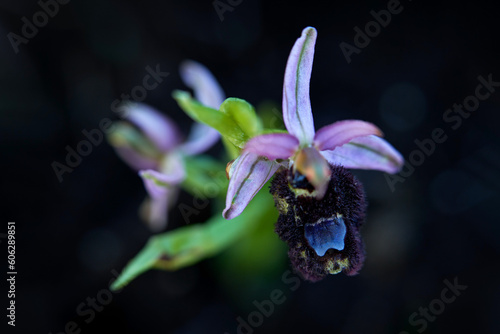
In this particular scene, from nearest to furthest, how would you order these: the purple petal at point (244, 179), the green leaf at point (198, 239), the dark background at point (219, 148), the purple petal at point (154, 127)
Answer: the purple petal at point (244, 179), the green leaf at point (198, 239), the purple petal at point (154, 127), the dark background at point (219, 148)

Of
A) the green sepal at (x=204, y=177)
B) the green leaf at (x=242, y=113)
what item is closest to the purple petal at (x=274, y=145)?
the green leaf at (x=242, y=113)

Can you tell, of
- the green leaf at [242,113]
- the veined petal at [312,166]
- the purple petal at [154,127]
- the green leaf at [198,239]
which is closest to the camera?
the veined petal at [312,166]

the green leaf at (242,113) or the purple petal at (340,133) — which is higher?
the green leaf at (242,113)

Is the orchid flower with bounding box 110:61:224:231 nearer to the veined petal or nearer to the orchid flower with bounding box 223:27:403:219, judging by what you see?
the orchid flower with bounding box 223:27:403:219

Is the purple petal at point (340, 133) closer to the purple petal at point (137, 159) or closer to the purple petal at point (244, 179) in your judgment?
the purple petal at point (244, 179)

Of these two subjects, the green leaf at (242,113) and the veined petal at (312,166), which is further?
the green leaf at (242,113)

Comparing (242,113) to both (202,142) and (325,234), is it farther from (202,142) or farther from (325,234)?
(202,142)

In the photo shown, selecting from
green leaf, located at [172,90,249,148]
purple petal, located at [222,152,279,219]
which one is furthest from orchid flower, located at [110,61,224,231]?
purple petal, located at [222,152,279,219]

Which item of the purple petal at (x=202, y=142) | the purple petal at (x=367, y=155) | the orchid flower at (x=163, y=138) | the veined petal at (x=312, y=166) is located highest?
the orchid flower at (x=163, y=138)
